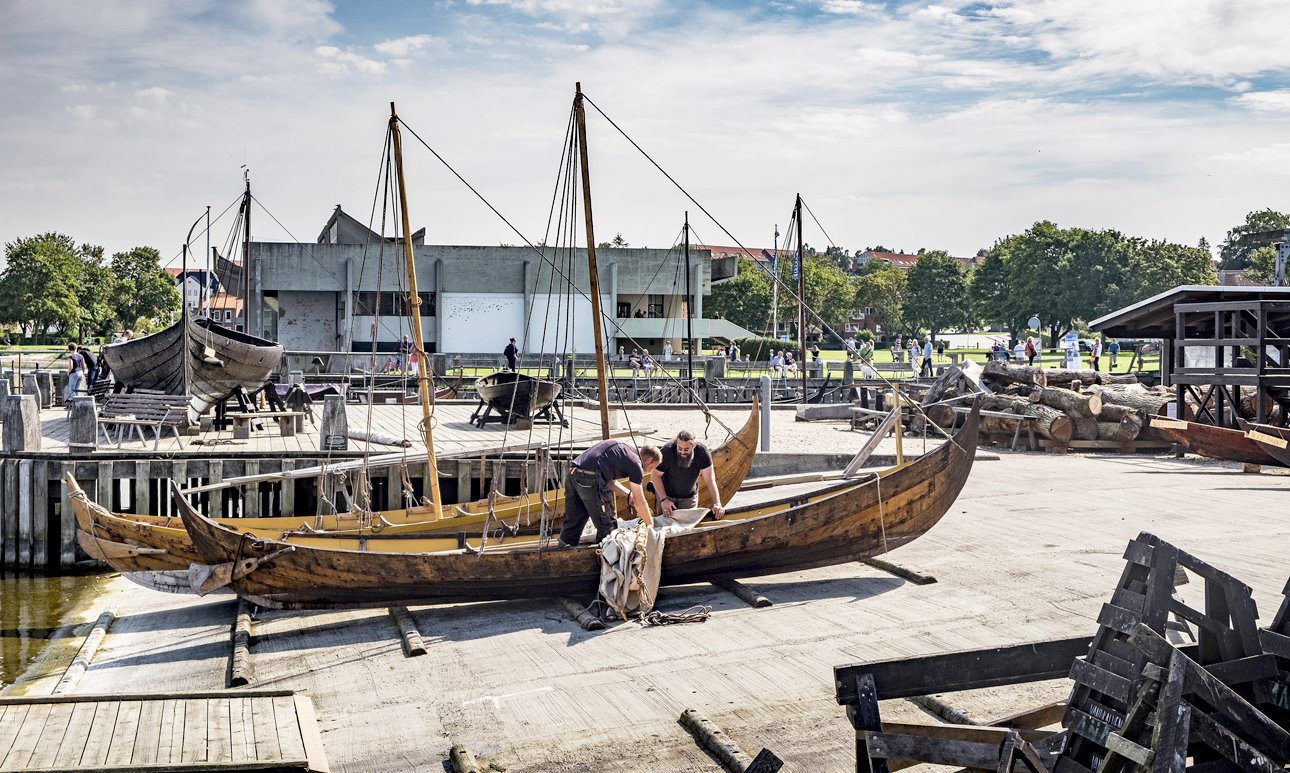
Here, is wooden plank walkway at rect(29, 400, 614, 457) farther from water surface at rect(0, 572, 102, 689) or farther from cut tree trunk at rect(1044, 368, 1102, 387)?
cut tree trunk at rect(1044, 368, 1102, 387)

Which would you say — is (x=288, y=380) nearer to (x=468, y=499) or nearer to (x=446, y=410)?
(x=446, y=410)

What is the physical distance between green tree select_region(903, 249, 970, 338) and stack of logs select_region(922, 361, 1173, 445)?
7744 cm

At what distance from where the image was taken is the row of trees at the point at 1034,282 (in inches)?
3435

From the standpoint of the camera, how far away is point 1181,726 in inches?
178

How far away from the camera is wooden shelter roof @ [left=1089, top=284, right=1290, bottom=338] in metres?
22.4

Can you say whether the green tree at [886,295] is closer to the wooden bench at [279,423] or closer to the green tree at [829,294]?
the green tree at [829,294]

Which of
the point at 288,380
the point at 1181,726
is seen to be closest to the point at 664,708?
the point at 1181,726

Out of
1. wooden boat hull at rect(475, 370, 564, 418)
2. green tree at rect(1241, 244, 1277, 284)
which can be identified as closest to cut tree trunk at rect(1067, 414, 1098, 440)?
wooden boat hull at rect(475, 370, 564, 418)

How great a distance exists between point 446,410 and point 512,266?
26.4 m

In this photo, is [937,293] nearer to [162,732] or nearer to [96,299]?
[96,299]

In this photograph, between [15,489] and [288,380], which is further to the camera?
[288,380]

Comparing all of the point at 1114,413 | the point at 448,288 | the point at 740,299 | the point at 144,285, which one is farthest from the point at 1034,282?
the point at 144,285

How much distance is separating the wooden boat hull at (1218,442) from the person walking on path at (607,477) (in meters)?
12.3

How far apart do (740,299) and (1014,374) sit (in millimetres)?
66870
